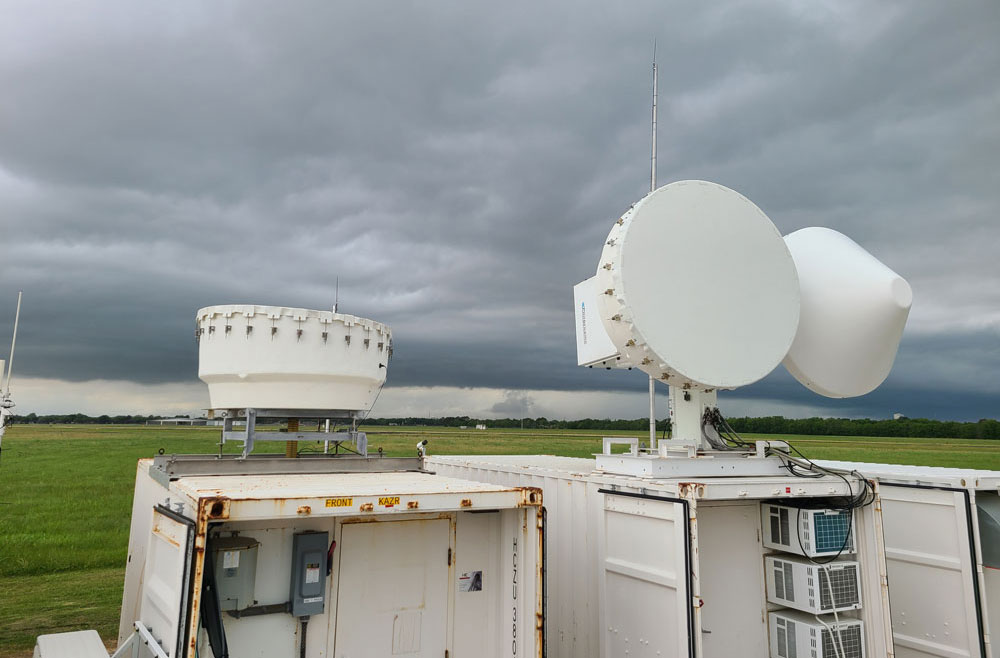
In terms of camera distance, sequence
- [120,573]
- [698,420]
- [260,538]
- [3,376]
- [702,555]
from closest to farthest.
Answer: [260,538] < [702,555] < [698,420] < [3,376] < [120,573]

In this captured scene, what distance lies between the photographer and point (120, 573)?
46.2 feet

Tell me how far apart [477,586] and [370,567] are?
1006 mm

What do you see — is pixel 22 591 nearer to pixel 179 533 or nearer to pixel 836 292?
pixel 179 533

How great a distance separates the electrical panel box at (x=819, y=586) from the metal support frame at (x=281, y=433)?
17.6 ft

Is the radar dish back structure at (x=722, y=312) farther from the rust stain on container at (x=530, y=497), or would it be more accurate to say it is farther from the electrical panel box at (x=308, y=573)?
the electrical panel box at (x=308, y=573)

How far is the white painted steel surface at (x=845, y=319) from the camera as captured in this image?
7113mm

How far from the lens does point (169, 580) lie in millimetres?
4539

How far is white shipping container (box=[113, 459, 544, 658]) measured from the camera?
15.0 ft

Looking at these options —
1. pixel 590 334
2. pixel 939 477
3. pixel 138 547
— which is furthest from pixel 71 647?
pixel 939 477

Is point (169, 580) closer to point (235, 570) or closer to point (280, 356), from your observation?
point (235, 570)

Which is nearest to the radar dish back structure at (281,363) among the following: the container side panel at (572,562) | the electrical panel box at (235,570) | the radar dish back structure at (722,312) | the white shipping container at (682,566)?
the container side panel at (572,562)

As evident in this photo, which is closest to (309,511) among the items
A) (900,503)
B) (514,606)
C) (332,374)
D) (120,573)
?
(514,606)

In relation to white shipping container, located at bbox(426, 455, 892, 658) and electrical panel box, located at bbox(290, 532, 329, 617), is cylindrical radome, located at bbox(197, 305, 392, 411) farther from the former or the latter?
white shipping container, located at bbox(426, 455, 892, 658)

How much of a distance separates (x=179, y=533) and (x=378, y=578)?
169cm
